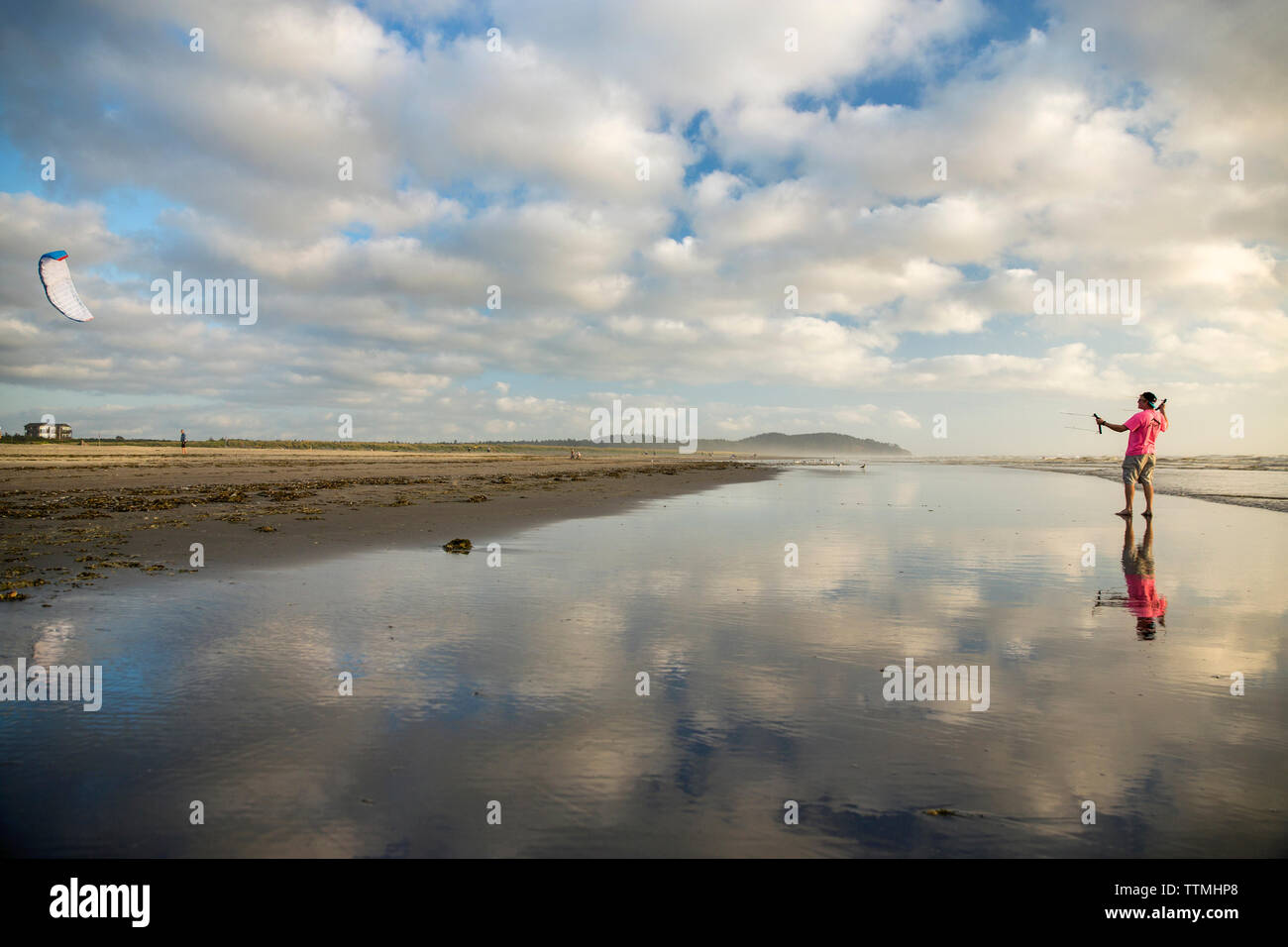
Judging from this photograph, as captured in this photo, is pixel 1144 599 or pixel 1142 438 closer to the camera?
pixel 1144 599

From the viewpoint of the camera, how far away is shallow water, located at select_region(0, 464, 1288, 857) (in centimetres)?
347

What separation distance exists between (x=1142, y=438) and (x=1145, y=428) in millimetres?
299

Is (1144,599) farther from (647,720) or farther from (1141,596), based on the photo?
(647,720)

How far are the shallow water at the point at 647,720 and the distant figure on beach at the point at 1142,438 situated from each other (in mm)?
10292

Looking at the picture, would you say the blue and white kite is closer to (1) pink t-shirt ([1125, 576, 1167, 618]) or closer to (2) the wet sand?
(2) the wet sand

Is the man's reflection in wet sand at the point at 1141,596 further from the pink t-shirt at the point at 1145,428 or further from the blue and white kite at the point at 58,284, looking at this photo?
the blue and white kite at the point at 58,284

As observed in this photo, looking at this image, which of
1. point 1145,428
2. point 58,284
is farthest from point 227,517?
point 1145,428

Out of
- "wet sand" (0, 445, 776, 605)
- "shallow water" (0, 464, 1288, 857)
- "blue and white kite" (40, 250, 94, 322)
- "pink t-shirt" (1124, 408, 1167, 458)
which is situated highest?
"blue and white kite" (40, 250, 94, 322)

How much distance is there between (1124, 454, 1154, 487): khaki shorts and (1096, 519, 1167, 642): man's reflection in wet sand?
6814mm

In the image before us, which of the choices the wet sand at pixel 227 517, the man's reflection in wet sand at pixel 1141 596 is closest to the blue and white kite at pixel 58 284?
the wet sand at pixel 227 517

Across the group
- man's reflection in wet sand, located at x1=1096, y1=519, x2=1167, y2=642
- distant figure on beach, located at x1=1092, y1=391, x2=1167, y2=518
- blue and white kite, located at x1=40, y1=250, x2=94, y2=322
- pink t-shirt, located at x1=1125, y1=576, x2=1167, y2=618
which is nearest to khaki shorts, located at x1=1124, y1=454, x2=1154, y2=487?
distant figure on beach, located at x1=1092, y1=391, x2=1167, y2=518

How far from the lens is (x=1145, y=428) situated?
1911 cm
